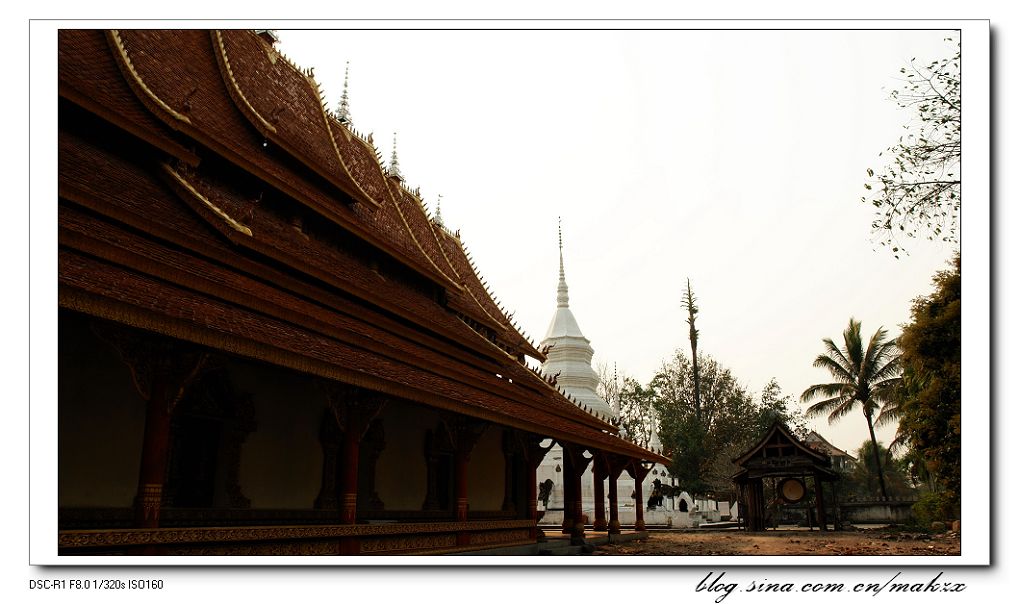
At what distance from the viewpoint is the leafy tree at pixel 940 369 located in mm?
12611

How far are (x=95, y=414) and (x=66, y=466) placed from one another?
558mm

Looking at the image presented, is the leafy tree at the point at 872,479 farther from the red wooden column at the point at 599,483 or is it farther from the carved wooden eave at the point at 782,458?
the red wooden column at the point at 599,483

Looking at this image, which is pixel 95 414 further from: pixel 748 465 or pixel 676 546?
pixel 748 465

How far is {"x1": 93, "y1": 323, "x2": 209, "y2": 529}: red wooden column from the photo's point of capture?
673cm

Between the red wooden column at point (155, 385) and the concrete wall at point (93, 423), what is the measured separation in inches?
40.8

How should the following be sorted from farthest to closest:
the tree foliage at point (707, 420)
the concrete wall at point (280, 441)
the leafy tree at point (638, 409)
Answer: the leafy tree at point (638, 409) < the tree foliage at point (707, 420) < the concrete wall at point (280, 441)

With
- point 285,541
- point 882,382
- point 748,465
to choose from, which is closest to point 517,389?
point 285,541

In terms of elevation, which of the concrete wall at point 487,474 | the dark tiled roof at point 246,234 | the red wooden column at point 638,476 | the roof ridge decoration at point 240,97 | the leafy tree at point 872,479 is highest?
the roof ridge decoration at point 240,97

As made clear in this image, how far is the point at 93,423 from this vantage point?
775 centimetres

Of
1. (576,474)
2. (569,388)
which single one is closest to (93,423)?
(576,474)

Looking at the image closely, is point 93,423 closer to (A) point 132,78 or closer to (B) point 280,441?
(B) point 280,441

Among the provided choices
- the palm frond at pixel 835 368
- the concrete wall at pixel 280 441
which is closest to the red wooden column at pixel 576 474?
the concrete wall at pixel 280 441

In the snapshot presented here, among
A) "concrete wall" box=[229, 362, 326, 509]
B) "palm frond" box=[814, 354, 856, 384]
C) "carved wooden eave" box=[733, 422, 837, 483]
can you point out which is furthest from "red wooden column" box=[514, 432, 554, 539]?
"palm frond" box=[814, 354, 856, 384]

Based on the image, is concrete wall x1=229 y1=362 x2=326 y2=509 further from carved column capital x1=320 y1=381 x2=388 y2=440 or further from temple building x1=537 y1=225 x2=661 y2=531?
temple building x1=537 y1=225 x2=661 y2=531
